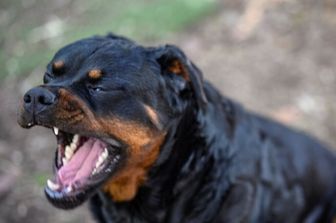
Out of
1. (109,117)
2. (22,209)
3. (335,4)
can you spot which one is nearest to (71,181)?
(109,117)

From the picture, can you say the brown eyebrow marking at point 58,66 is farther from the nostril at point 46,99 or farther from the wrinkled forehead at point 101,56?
the nostril at point 46,99

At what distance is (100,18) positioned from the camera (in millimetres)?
6629

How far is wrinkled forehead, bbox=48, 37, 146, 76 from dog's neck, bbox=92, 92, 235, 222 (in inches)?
19.5

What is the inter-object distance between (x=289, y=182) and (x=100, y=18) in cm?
357

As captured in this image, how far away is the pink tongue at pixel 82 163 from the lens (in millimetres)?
3195

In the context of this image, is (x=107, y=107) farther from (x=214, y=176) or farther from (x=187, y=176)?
(x=214, y=176)

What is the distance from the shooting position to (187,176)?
11.3ft

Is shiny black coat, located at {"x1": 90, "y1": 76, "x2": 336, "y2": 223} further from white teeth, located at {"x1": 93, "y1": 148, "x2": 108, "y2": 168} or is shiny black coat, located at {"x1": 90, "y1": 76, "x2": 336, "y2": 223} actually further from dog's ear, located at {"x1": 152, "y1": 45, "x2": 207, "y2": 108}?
white teeth, located at {"x1": 93, "y1": 148, "x2": 108, "y2": 168}

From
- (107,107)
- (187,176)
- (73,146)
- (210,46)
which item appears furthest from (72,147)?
(210,46)

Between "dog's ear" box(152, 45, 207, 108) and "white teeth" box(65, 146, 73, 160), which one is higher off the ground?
"dog's ear" box(152, 45, 207, 108)

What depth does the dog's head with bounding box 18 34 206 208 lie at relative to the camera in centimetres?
290

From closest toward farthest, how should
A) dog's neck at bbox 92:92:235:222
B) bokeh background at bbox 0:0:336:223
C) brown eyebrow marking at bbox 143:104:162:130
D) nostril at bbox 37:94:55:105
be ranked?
nostril at bbox 37:94:55:105 → brown eyebrow marking at bbox 143:104:162:130 → dog's neck at bbox 92:92:235:222 → bokeh background at bbox 0:0:336:223

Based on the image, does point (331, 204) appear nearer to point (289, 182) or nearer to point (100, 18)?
point (289, 182)

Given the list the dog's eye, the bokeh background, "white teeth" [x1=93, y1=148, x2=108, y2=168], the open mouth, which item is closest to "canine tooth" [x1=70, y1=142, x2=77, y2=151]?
Answer: the open mouth
